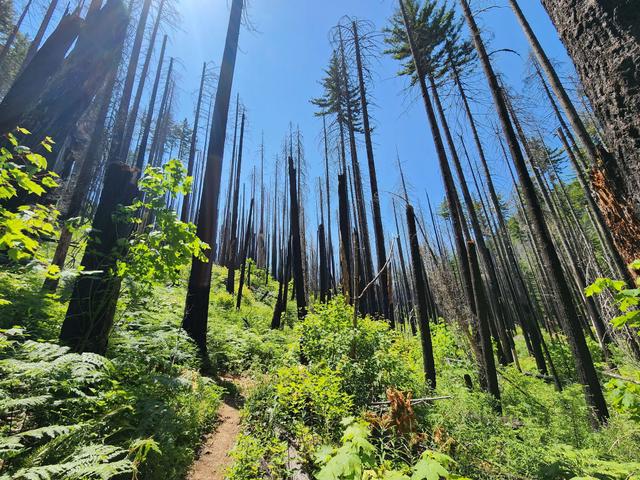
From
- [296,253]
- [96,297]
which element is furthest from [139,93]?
[96,297]

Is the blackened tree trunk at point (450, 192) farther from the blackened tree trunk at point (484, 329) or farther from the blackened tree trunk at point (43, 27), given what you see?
the blackened tree trunk at point (43, 27)

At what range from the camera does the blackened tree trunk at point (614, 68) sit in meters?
1.30

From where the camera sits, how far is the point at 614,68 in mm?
1358

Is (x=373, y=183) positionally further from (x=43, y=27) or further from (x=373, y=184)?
(x=43, y=27)

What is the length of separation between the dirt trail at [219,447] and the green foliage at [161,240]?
199 cm

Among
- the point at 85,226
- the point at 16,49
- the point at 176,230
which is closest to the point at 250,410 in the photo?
the point at 176,230

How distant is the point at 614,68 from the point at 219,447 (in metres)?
4.66

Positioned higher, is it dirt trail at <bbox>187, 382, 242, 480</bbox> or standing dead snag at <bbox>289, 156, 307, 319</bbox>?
standing dead snag at <bbox>289, 156, 307, 319</bbox>

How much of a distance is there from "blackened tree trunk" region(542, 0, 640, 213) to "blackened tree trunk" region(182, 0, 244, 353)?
449 cm

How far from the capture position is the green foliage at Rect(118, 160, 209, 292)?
2908 millimetres

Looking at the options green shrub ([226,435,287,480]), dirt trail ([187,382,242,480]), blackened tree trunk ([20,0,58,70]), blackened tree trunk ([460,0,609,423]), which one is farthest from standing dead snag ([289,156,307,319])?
blackened tree trunk ([20,0,58,70])

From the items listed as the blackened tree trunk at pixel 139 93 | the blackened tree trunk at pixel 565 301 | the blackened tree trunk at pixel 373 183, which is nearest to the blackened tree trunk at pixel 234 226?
the blackened tree trunk at pixel 139 93

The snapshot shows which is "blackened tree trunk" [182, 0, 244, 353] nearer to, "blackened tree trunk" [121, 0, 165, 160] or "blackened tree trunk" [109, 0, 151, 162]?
"blackened tree trunk" [109, 0, 151, 162]

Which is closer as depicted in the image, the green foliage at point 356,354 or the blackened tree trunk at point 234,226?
the green foliage at point 356,354
